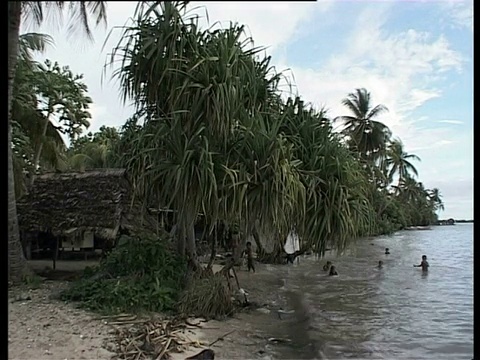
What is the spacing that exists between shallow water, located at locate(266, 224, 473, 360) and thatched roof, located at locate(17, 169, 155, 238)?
3.44 metres

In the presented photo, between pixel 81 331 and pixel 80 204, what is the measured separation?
472 centimetres

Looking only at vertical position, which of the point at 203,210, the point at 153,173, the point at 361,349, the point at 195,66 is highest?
the point at 195,66

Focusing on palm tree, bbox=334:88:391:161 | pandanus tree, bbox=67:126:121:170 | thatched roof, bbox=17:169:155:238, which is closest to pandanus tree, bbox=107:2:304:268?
thatched roof, bbox=17:169:155:238

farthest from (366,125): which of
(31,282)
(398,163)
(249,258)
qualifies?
(31,282)

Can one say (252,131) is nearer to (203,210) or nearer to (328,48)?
(203,210)

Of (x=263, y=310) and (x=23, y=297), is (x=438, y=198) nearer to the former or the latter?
(x=263, y=310)

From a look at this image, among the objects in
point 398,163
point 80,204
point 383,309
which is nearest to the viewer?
point 383,309

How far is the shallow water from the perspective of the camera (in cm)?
479

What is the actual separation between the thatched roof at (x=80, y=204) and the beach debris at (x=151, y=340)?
3.55 meters

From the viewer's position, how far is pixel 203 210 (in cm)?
502

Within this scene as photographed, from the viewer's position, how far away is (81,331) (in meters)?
4.36

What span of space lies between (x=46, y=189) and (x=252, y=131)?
5743mm
